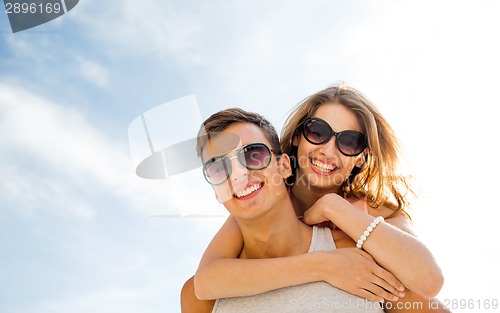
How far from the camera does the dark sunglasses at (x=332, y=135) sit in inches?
206

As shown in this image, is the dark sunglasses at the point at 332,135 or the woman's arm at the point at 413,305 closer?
the woman's arm at the point at 413,305

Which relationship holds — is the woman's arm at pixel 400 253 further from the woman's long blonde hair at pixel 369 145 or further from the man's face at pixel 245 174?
the woman's long blonde hair at pixel 369 145

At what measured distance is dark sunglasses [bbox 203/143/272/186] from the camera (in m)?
4.16

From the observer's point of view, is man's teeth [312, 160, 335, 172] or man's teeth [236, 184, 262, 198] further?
man's teeth [312, 160, 335, 172]

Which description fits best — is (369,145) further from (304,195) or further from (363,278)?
(363,278)

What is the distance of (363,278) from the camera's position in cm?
367

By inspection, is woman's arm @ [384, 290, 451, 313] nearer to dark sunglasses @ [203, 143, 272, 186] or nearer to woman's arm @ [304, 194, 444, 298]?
woman's arm @ [304, 194, 444, 298]

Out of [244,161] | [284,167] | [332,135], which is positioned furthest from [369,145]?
[244,161]

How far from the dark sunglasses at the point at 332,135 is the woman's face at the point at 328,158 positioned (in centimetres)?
4

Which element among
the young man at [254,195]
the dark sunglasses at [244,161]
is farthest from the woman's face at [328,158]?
the dark sunglasses at [244,161]

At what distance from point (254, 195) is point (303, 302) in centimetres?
86

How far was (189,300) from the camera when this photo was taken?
4457 millimetres

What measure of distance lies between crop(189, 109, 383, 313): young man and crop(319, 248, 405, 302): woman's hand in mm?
234

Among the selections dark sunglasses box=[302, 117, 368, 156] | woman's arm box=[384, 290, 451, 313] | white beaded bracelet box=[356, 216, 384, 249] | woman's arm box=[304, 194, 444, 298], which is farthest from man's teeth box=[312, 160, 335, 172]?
woman's arm box=[384, 290, 451, 313]
